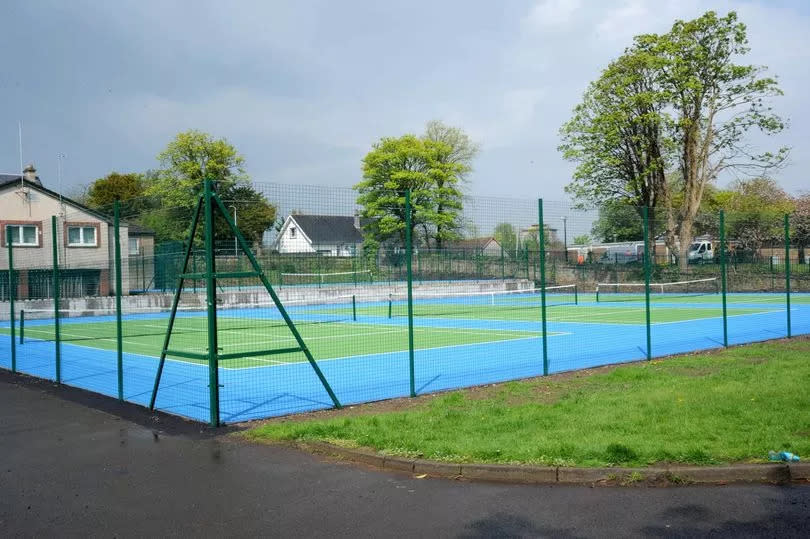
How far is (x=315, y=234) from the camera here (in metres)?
10.7

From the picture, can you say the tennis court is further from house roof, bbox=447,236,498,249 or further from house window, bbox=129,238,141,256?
house window, bbox=129,238,141,256

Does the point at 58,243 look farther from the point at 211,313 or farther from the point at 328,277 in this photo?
the point at 211,313

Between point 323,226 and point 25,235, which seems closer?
point 323,226

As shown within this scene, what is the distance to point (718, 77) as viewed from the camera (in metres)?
40.1

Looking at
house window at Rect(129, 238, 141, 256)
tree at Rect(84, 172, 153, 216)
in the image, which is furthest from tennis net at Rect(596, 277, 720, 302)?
tree at Rect(84, 172, 153, 216)

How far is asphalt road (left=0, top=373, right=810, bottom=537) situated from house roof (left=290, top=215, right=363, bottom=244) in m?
2.88

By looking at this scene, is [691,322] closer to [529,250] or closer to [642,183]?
[529,250]

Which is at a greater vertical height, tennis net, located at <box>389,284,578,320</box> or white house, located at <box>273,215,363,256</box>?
white house, located at <box>273,215,363,256</box>

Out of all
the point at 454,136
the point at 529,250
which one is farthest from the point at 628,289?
the point at 454,136

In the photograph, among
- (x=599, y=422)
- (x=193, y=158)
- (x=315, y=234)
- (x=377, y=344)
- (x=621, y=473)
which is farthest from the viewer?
(x=193, y=158)

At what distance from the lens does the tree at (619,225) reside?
15.7 meters

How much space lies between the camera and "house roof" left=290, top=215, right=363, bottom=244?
29.7 ft

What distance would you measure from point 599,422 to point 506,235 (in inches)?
250

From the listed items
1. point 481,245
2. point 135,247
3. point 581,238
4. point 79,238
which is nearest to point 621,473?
point 481,245
